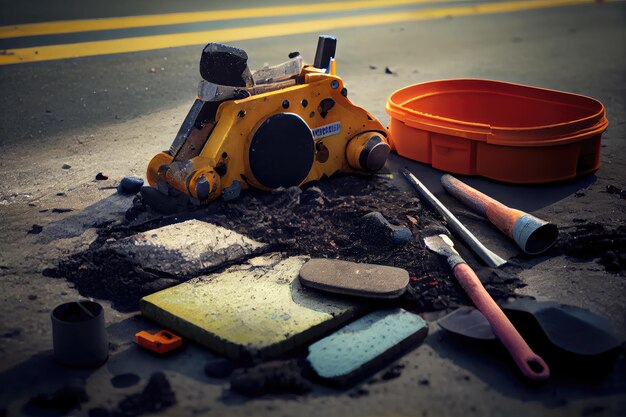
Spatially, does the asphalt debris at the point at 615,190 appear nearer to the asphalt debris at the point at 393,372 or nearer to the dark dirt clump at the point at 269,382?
the asphalt debris at the point at 393,372

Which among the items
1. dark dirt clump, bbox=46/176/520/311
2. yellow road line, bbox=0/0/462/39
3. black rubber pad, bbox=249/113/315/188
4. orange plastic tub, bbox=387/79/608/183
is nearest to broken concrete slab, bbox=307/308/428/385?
dark dirt clump, bbox=46/176/520/311

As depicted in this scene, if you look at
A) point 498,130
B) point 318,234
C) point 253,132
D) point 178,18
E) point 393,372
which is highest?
point 178,18

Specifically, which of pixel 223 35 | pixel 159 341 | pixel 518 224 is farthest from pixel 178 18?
pixel 159 341

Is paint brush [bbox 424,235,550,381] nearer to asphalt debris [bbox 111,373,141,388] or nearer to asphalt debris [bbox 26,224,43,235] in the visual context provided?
asphalt debris [bbox 111,373,141,388]

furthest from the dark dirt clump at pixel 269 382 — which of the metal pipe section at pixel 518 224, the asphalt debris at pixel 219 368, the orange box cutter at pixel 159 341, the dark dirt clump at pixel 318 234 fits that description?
the metal pipe section at pixel 518 224

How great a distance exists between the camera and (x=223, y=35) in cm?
835

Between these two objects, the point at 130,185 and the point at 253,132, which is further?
the point at 130,185

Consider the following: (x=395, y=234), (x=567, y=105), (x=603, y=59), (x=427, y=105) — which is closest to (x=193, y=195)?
(x=395, y=234)

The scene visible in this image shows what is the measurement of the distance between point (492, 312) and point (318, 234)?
1103 mm

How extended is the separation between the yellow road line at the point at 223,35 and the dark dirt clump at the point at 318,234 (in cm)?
371

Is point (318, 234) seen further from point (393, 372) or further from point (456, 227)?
point (393, 372)

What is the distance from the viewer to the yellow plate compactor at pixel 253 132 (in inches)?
158

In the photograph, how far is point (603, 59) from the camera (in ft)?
27.5

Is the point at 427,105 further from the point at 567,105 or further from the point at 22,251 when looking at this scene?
the point at 22,251
